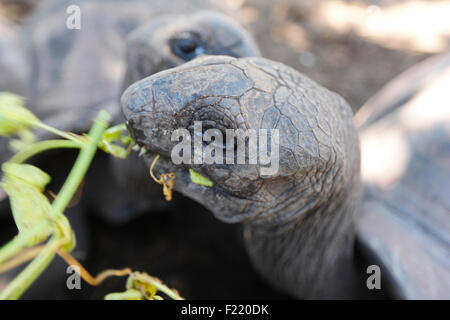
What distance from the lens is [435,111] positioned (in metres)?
1.54

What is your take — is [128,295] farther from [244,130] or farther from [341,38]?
[341,38]

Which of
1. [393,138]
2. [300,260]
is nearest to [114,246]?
[300,260]

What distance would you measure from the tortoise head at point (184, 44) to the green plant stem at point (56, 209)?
46 cm

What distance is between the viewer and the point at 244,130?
31.0 inches

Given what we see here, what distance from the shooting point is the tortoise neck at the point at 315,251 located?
1.11 m

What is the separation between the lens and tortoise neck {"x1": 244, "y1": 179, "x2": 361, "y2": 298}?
111cm

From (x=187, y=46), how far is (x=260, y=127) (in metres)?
0.52

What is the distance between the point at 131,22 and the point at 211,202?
4.54ft

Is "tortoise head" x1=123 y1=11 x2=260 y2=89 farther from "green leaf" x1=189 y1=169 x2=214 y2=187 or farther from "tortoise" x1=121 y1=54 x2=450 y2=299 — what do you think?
"green leaf" x1=189 y1=169 x2=214 y2=187

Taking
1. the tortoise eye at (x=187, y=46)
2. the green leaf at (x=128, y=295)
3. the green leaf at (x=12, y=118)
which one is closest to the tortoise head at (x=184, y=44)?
the tortoise eye at (x=187, y=46)

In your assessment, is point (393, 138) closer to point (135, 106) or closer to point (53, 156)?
point (135, 106)

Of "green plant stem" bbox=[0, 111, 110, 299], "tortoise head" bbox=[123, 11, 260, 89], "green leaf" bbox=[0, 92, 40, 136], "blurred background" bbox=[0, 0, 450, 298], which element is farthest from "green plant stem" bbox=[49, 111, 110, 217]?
"blurred background" bbox=[0, 0, 450, 298]

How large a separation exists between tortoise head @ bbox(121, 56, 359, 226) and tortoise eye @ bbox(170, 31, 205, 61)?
1.14ft

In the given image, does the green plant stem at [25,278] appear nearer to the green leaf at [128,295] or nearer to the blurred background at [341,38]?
the green leaf at [128,295]
